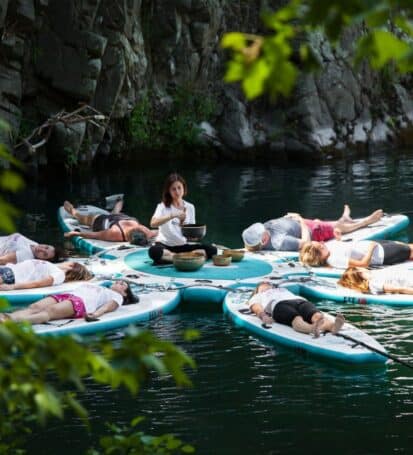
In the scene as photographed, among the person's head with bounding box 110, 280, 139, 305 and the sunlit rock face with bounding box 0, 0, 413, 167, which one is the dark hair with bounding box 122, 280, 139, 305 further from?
the sunlit rock face with bounding box 0, 0, 413, 167

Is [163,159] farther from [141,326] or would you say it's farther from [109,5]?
[141,326]

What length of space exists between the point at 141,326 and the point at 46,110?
13.4 metres

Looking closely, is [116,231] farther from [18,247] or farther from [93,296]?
[93,296]

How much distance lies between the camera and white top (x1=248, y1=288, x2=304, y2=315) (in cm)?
889

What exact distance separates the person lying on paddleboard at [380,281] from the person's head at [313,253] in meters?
0.97

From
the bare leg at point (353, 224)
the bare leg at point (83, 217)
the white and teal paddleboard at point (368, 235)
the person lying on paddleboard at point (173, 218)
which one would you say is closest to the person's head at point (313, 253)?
the white and teal paddleboard at point (368, 235)

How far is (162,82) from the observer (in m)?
26.2

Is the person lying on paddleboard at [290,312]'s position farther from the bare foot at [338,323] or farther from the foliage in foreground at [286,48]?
the foliage in foreground at [286,48]

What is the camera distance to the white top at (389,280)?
9945mm

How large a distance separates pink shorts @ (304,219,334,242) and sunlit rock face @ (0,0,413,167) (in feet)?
27.7

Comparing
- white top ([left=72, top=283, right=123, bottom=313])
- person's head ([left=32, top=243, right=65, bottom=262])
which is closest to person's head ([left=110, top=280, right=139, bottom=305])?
white top ([left=72, top=283, right=123, bottom=313])

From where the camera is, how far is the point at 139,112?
24.8m

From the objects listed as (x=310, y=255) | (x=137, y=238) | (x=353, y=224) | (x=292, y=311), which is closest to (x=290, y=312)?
(x=292, y=311)

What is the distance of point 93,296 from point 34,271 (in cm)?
133
